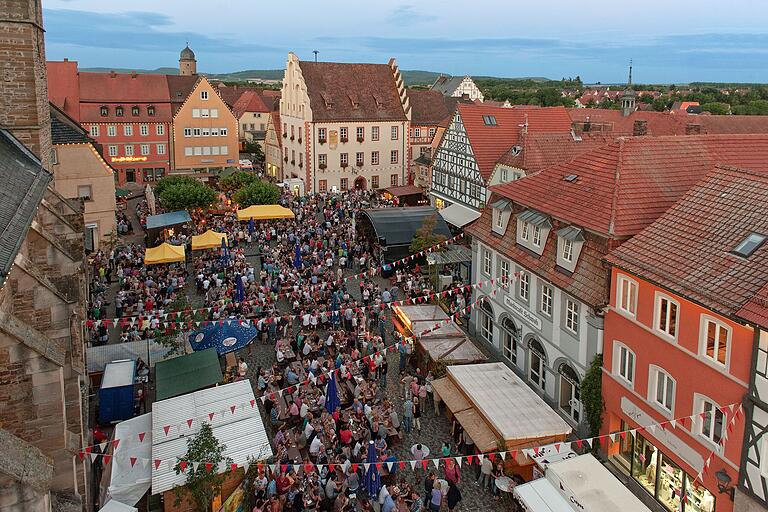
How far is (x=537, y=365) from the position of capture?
70.2ft

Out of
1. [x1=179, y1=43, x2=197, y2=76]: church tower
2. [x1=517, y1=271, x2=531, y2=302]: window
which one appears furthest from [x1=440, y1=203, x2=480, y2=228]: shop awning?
[x1=179, y1=43, x2=197, y2=76]: church tower

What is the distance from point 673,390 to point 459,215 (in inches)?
1042

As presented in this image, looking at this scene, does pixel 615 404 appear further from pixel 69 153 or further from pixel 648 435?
pixel 69 153

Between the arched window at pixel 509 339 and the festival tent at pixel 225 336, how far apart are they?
852 cm

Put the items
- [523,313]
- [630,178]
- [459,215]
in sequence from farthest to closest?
1. [459,215]
2. [523,313]
3. [630,178]

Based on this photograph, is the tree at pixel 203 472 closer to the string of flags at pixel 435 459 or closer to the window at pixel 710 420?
the string of flags at pixel 435 459

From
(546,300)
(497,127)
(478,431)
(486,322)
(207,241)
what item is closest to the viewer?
(478,431)

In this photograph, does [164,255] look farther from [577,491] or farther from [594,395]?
[577,491]

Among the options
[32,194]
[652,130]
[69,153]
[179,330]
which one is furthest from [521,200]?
[652,130]

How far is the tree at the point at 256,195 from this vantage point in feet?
146

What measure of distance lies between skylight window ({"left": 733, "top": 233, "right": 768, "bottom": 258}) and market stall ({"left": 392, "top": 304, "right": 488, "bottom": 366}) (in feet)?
29.5

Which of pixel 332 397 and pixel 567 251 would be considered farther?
pixel 567 251

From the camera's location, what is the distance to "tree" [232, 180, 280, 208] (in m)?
44.6

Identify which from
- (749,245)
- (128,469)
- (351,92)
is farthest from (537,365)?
(351,92)
